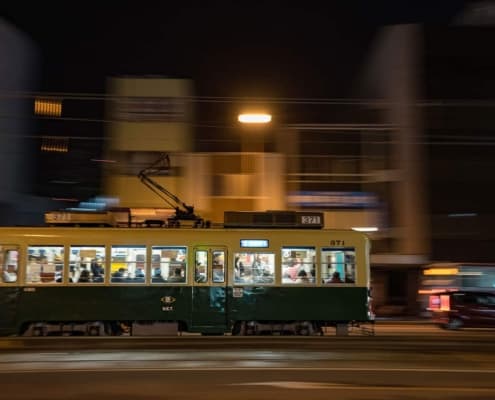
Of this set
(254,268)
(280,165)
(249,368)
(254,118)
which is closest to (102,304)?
(254,268)

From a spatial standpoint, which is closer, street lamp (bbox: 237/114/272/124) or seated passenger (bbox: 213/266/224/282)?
seated passenger (bbox: 213/266/224/282)

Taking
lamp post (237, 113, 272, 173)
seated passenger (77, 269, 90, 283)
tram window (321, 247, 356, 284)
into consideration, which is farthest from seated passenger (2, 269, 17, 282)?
lamp post (237, 113, 272, 173)

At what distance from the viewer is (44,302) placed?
1470 centimetres

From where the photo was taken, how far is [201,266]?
15.0m

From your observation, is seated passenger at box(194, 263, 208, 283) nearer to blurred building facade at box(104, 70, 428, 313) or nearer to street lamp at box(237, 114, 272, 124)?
blurred building facade at box(104, 70, 428, 313)

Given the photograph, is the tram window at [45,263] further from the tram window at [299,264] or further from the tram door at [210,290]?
the tram window at [299,264]

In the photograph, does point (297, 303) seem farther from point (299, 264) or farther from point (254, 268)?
point (254, 268)

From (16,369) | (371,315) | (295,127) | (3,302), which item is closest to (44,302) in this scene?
(3,302)

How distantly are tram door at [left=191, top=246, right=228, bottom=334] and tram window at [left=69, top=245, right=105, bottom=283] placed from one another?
2164 mm

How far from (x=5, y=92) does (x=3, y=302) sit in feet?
58.7

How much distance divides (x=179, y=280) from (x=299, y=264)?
2813 millimetres

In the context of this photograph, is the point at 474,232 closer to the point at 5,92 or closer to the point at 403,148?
the point at 403,148

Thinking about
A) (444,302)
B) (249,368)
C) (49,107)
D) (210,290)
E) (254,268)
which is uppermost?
(49,107)

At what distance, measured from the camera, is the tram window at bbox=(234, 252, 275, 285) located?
593 inches
